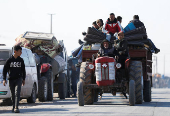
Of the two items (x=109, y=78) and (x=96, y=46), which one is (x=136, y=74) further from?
(x=96, y=46)

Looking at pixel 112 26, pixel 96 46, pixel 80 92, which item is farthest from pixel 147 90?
pixel 80 92

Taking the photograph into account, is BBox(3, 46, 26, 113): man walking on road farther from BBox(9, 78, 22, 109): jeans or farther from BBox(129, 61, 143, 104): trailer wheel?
BBox(129, 61, 143, 104): trailer wheel

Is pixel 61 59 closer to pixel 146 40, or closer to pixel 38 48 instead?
pixel 38 48

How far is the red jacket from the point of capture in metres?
18.8

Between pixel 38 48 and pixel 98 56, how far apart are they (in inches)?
314

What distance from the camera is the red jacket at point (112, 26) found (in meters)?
18.8

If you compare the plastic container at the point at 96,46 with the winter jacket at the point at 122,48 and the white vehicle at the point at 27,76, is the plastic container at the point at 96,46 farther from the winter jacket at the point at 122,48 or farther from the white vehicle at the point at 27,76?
the white vehicle at the point at 27,76

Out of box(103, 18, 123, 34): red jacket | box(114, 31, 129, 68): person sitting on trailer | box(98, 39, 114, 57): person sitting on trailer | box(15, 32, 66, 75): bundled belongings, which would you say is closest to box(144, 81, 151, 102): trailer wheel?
box(103, 18, 123, 34): red jacket

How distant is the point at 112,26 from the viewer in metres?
18.9

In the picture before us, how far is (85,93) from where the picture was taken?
1683cm

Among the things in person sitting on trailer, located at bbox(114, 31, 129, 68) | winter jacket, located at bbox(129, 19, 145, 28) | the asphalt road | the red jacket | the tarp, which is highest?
winter jacket, located at bbox(129, 19, 145, 28)

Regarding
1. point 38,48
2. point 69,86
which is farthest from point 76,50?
point 69,86

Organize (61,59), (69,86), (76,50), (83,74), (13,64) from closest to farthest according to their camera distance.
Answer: (13,64) → (83,74) → (76,50) → (61,59) → (69,86)

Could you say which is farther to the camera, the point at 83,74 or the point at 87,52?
the point at 87,52
